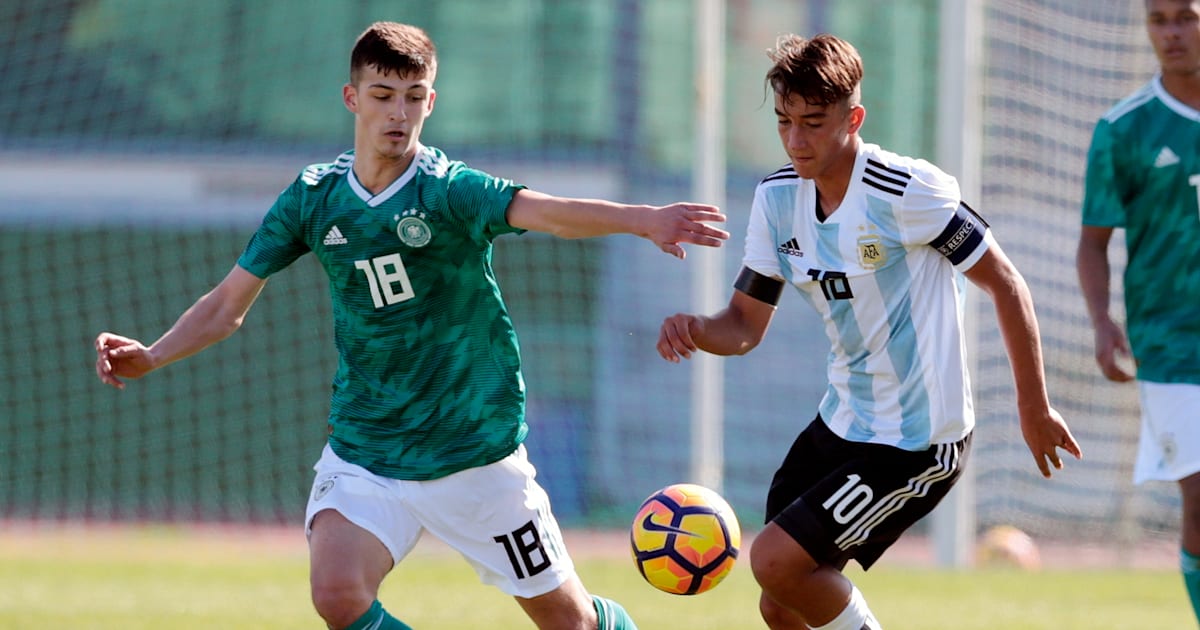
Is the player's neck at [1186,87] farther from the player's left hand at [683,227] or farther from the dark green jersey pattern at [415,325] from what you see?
the dark green jersey pattern at [415,325]

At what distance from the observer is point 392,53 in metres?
4.52

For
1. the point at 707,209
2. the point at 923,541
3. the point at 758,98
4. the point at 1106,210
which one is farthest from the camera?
the point at 758,98

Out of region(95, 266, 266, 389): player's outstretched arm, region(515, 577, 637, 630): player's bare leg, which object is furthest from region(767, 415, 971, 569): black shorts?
region(95, 266, 266, 389): player's outstretched arm

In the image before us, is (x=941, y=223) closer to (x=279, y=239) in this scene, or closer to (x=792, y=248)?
(x=792, y=248)

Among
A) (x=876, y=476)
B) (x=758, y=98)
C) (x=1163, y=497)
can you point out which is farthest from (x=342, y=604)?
(x=758, y=98)

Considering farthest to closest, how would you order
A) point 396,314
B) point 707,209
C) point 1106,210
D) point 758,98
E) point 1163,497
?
point 758,98 → point 1163,497 → point 1106,210 → point 396,314 → point 707,209

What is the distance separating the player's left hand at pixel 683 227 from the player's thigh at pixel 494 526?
1.07m

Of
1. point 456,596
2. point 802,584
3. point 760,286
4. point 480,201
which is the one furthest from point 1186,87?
point 456,596

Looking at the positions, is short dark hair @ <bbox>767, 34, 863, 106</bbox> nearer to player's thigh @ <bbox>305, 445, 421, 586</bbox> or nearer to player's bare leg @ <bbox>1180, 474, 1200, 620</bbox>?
player's thigh @ <bbox>305, 445, 421, 586</bbox>

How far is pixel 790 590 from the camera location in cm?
428

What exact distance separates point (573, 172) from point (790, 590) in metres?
10.2

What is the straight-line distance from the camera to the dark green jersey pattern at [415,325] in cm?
452

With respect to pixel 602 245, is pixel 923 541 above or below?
below

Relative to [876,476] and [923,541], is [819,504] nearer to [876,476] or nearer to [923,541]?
[876,476]
